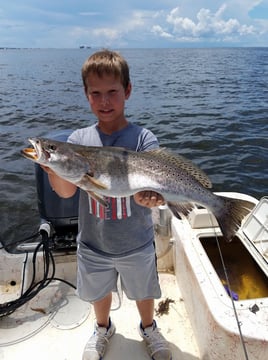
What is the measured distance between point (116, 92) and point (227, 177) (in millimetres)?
7906

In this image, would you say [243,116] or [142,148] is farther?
[243,116]

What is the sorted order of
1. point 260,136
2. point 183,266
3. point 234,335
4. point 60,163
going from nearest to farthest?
point 60,163, point 234,335, point 183,266, point 260,136

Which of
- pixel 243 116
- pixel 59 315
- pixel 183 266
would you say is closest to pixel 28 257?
pixel 59 315

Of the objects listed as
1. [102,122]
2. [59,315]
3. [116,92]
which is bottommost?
[59,315]

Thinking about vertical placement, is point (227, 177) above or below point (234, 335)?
below

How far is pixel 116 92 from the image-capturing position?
272cm

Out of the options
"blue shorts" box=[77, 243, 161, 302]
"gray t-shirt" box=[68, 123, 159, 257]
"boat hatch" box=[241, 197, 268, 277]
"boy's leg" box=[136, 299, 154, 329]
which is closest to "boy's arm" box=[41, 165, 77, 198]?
"gray t-shirt" box=[68, 123, 159, 257]

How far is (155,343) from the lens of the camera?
3.30 m

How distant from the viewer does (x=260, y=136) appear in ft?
43.1

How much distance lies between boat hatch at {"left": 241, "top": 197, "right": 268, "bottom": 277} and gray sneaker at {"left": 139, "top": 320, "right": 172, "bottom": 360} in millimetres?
1217

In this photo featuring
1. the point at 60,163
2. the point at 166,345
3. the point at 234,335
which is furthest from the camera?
the point at 166,345

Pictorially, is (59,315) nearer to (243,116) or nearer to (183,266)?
(183,266)

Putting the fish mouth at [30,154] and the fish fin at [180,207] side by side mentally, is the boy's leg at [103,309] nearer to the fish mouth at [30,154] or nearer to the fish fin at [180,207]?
the fish fin at [180,207]

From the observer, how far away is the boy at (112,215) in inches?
106
